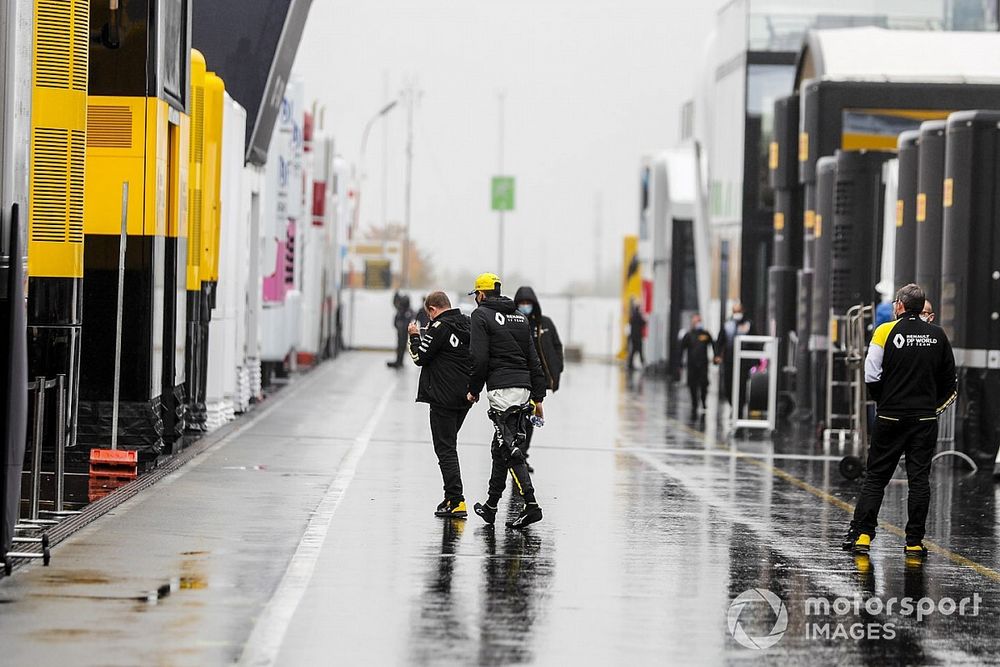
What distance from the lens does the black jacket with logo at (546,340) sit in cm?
1791

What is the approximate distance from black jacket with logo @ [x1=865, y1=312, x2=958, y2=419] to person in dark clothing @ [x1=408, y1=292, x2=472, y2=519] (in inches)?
121

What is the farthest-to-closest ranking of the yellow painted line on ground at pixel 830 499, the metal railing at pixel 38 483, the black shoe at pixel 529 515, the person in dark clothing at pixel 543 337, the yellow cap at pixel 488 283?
the person in dark clothing at pixel 543 337 < the yellow cap at pixel 488 283 < the black shoe at pixel 529 515 < the yellow painted line on ground at pixel 830 499 < the metal railing at pixel 38 483

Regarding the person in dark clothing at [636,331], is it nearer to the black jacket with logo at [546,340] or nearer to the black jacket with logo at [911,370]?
the black jacket with logo at [546,340]

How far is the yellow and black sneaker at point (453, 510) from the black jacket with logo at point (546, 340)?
3853mm

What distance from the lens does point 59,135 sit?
1455cm

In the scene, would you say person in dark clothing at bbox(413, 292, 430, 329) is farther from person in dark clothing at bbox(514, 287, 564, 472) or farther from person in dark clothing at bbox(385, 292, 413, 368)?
person in dark clothing at bbox(385, 292, 413, 368)

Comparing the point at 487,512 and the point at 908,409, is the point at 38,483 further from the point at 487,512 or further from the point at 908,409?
the point at 908,409

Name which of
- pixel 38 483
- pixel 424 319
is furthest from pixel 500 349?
pixel 424 319

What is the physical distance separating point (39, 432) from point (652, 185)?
39.3 m

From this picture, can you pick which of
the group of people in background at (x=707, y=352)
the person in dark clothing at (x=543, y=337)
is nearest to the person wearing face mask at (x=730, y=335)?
the group of people in background at (x=707, y=352)

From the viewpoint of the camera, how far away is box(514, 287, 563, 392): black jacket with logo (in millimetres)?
17906

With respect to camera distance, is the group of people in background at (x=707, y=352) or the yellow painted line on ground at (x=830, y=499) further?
the group of people in background at (x=707, y=352)

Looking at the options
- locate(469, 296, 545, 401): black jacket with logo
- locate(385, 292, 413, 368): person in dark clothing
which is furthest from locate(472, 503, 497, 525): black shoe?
locate(385, 292, 413, 368): person in dark clothing
